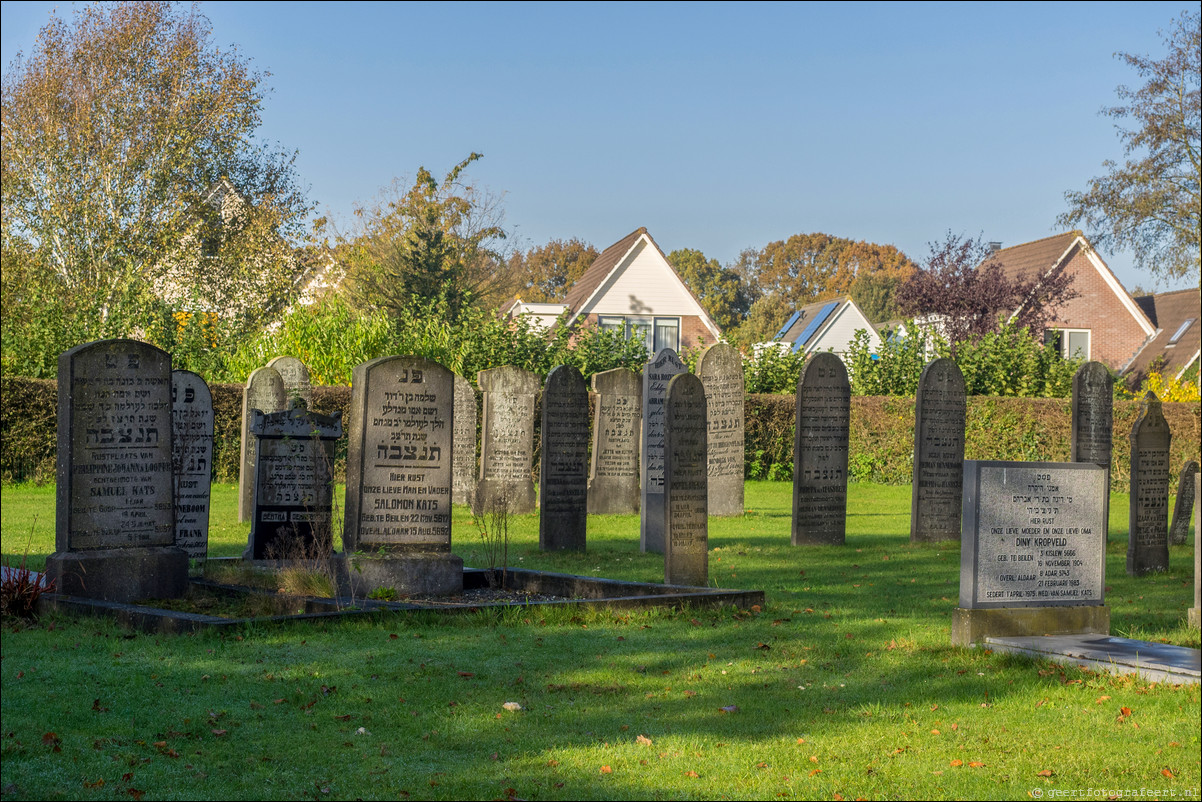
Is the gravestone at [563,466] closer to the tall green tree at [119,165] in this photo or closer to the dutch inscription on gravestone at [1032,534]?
the dutch inscription on gravestone at [1032,534]

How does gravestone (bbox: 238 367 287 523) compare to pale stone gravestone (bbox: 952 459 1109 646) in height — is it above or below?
above

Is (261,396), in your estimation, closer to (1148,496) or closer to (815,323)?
(1148,496)

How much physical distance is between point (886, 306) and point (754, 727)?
72738 millimetres

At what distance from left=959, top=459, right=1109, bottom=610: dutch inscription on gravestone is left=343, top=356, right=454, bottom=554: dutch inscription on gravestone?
15.6 feet

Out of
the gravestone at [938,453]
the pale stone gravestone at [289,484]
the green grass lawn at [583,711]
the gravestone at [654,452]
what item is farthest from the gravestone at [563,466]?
the green grass lawn at [583,711]

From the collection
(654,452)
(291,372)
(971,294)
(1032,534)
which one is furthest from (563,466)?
(971,294)

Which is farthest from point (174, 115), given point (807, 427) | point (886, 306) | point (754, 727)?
point (886, 306)

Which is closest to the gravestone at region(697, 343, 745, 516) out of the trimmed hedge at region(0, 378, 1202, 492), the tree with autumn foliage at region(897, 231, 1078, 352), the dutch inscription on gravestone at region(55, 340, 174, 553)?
the trimmed hedge at region(0, 378, 1202, 492)

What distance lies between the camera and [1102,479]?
8930mm

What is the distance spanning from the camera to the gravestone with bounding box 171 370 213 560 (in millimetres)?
12977

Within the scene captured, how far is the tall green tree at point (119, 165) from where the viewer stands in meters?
33.3

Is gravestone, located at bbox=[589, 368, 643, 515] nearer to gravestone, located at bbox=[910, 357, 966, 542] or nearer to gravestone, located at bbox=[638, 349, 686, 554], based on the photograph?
gravestone, located at bbox=[638, 349, 686, 554]

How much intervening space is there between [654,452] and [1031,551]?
794 cm

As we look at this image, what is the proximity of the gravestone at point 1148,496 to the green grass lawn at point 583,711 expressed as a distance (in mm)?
3346
